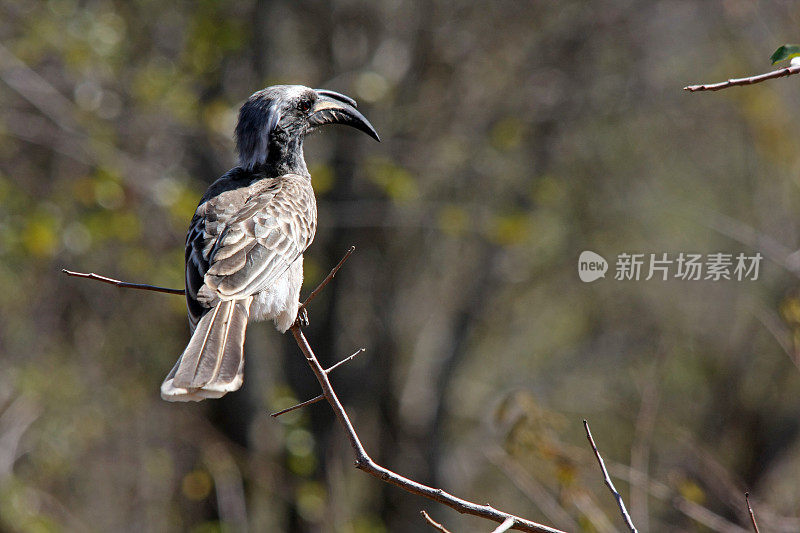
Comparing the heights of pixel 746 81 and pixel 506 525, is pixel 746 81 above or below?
above

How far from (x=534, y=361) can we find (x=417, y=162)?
4.92 metres

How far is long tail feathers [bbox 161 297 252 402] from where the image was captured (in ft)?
8.95

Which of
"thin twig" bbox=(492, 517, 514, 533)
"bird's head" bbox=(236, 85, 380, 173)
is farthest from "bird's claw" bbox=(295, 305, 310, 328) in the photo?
"thin twig" bbox=(492, 517, 514, 533)

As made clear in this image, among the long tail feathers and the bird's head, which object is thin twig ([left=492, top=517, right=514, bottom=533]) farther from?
the bird's head

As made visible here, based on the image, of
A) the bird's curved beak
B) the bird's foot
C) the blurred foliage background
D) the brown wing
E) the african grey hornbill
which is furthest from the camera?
the blurred foliage background

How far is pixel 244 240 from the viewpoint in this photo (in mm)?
3607

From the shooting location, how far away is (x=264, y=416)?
8258 mm

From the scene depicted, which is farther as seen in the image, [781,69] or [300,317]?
[300,317]

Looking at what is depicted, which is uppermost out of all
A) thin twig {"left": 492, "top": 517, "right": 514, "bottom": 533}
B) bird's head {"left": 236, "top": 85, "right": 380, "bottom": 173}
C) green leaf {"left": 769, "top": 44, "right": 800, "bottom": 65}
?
green leaf {"left": 769, "top": 44, "right": 800, "bottom": 65}

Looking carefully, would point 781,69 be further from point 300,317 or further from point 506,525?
point 300,317

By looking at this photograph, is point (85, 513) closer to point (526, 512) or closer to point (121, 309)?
point (121, 309)

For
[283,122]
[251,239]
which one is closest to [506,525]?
[251,239]

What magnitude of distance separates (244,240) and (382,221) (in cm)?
446

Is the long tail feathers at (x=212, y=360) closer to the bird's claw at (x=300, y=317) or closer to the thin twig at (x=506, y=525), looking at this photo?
the bird's claw at (x=300, y=317)
